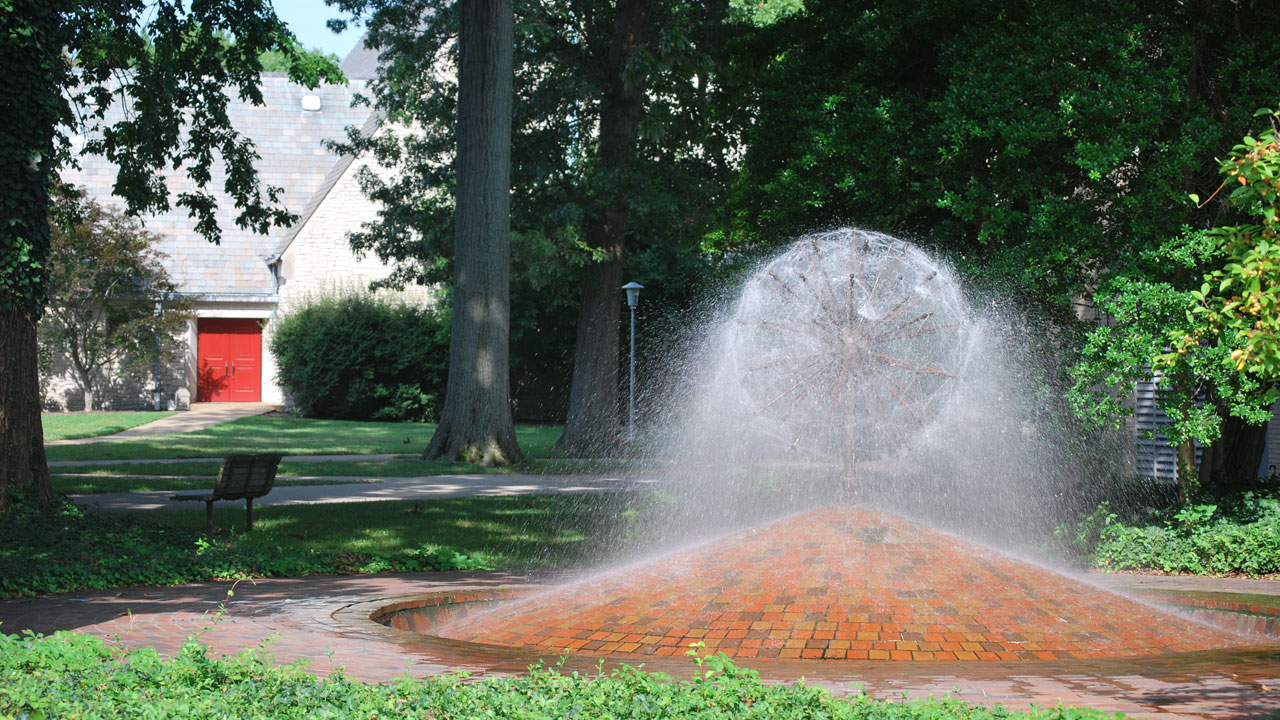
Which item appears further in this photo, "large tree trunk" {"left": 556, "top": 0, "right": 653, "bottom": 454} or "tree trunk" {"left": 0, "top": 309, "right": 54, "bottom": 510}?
"large tree trunk" {"left": 556, "top": 0, "right": 653, "bottom": 454}

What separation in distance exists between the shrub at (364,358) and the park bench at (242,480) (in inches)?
912

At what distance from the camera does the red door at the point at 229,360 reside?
38.0m

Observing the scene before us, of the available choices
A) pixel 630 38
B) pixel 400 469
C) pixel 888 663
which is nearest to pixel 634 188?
pixel 630 38

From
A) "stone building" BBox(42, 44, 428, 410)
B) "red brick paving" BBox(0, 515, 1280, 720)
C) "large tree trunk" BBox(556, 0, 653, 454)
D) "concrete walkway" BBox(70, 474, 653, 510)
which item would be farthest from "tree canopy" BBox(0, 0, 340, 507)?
"stone building" BBox(42, 44, 428, 410)

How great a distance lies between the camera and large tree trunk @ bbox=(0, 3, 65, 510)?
10.7 m

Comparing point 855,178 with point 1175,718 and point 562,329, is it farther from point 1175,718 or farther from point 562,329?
point 562,329

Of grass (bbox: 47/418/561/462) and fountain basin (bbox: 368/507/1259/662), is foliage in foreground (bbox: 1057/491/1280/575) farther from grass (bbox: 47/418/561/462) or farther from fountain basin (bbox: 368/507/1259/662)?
grass (bbox: 47/418/561/462)

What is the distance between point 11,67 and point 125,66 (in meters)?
4.68

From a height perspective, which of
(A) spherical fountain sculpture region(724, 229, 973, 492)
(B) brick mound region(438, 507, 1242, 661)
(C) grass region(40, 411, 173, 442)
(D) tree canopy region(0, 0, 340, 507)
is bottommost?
(B) brick mound region(438, 507, 1242, 661)

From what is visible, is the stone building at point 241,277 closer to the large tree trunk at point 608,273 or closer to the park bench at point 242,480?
the large tree trunk at point 608,273

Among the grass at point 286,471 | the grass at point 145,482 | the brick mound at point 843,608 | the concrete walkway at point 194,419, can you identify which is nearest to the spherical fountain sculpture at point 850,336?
the brick mound at point 843,608

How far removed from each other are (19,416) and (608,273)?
15585 mm

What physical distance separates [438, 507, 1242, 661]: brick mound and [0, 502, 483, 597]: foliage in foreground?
2835mm

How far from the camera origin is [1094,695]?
5527 mm
